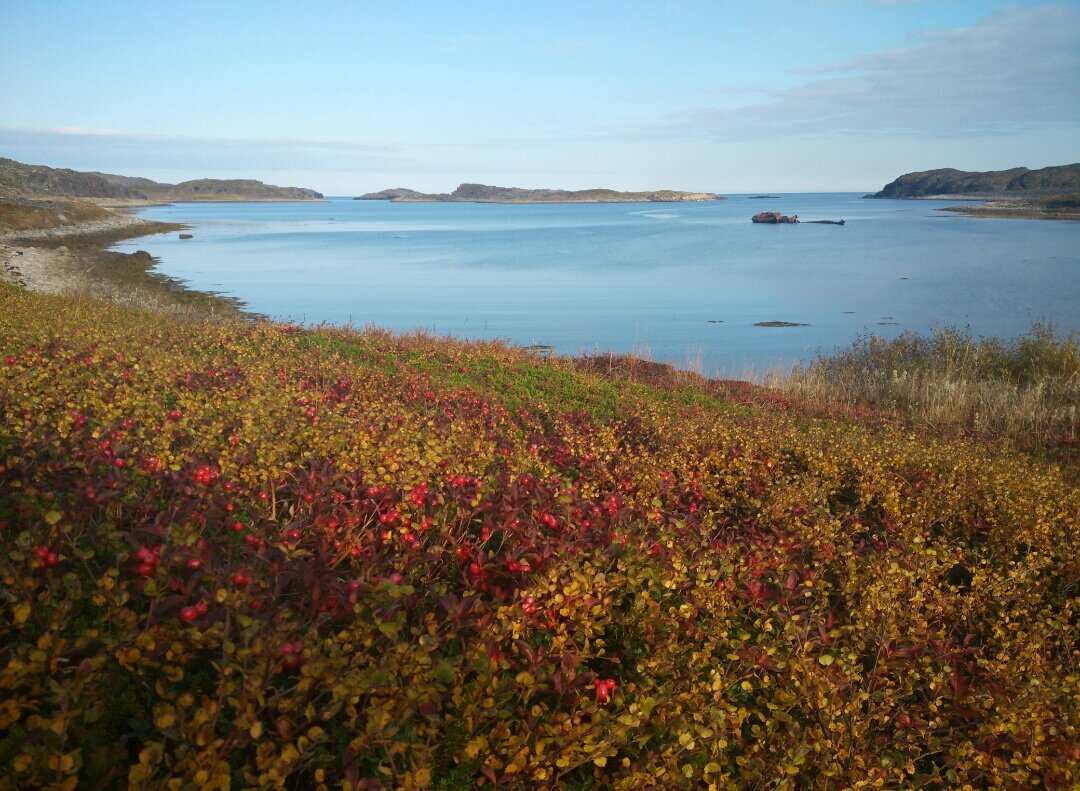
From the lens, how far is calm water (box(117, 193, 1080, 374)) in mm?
30031

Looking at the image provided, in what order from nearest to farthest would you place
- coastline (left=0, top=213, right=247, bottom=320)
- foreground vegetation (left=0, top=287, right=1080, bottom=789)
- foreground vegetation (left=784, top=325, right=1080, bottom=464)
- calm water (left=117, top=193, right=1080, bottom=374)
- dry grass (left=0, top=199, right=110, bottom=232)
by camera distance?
foreground vegetation (left=0, top=287, right=1080, bottom=789) → foreground vegetation (left=784, top=325, right=1080, bottom=464) → coastline (left=0, top=213, right=247, bottom=320) → calm water (left=117, top=193, right=1080, bottom=374) → dry grass (left=0, top=199, right=110, bottom=232)

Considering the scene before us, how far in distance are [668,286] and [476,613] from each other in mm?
41901

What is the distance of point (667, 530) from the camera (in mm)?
5207

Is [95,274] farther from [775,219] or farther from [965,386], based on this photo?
[775,219]

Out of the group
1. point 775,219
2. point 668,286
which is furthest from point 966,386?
point 775,219

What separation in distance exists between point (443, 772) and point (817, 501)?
198 inches

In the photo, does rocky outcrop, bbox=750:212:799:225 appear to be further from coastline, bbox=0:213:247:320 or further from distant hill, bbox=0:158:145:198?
distant hill, bbox=0:158:145:198

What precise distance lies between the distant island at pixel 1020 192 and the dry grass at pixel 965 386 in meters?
89.5

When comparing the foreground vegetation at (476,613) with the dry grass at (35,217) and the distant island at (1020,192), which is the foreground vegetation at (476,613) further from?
the distant island at (1020,192)

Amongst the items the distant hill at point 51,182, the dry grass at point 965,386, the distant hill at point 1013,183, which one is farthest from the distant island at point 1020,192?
the distant hill at point 51,182

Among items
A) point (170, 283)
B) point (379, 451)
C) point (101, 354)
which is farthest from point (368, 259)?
point (379, 451)

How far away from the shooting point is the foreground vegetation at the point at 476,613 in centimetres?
290

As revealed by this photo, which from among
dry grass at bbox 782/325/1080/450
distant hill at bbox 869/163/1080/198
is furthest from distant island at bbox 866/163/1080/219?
dry grass at bbox 782/325/1080/450

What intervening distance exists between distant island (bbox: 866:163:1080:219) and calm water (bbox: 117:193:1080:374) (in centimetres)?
2781
